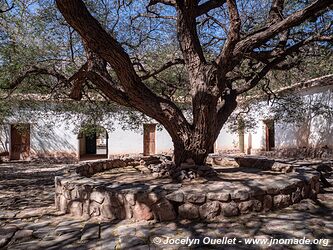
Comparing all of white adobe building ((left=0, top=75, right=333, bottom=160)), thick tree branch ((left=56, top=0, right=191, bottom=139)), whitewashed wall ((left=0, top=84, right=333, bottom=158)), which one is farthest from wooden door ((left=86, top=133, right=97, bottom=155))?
thick tree branch ((left=56, top=0, right=191, bottom=139))

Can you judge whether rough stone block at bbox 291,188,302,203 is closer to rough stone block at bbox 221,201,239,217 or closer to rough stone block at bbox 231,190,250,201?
rough stone block at bbox 231,190,250,201

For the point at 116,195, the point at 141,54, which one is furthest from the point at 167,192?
the point at 141,54

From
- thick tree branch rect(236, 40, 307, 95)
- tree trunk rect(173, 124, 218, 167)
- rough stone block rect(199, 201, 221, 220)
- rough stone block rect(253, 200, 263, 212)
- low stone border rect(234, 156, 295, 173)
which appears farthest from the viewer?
low stone border rect(234, 156, 295, 173)

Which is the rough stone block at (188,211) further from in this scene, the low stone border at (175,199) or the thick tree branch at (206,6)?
the thick tree branch at (206,6)

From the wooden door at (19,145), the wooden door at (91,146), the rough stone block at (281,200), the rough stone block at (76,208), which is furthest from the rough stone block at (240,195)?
the wooden door at (91,146)

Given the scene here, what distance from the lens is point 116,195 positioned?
3428 mm

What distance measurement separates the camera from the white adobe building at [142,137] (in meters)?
10.9

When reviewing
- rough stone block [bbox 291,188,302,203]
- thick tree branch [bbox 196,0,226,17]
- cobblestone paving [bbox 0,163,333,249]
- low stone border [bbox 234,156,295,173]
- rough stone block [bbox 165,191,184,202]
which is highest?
thick tree branch [bbox 196,0,226,17]

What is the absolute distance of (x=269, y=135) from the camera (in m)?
14.8

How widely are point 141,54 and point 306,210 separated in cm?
538

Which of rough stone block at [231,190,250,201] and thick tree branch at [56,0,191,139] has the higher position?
thick tree branch at [56,0,191,139]

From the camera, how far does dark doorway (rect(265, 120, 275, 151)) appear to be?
47.1 feet

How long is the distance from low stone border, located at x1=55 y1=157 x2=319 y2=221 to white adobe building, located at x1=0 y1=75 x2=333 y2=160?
7.27 metres

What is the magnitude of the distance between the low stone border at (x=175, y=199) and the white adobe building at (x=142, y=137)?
A: 7268 millimetres
